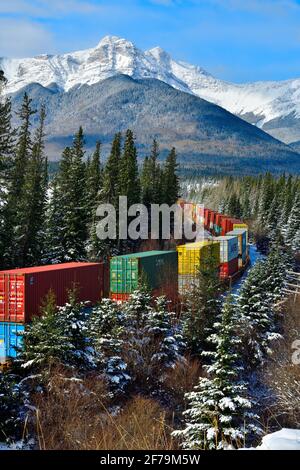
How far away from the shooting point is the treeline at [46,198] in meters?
41.8

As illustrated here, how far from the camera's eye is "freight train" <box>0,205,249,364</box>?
26.2 meters

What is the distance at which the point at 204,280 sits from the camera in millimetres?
34156

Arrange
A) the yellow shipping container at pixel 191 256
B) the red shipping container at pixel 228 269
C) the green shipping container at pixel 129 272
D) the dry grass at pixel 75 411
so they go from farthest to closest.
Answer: the red shipping container at pixel 228 269 → the yellow shipping container at pixel 191 256 → the green shipping container at pixel 129 272 → the dry grass at pixel 75 411

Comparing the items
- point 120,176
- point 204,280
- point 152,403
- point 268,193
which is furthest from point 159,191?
point 152,403

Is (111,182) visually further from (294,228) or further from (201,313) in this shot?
(294,228)

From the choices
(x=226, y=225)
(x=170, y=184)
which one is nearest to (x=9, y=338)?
(x=226, y=225)

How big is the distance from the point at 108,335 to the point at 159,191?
166 ft

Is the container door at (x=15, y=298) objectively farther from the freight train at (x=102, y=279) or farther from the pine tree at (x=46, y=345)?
the pine tree at (x=46, y=345)

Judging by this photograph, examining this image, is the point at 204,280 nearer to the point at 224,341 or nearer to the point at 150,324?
the point at 150,324

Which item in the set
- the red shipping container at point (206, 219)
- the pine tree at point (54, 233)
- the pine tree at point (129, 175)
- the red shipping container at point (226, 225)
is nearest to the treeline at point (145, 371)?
the pine tree at point (54, 233)
